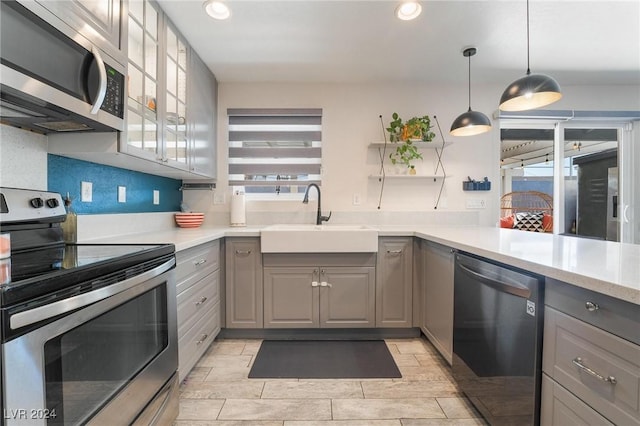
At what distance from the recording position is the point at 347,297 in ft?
7.21

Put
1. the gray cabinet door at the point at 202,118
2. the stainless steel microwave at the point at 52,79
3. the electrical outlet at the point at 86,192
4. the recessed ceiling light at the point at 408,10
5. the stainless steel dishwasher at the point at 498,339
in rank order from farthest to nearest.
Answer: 1. the gray cabinet door at the point at 202,118
2. the recessed ceiling light at the point at 408,10
3. the electrical outlet at the point at 86,192
4. the stainless steel dishwasher at the point at 498,339
5. the stainless steel microwave at the point at 52,79

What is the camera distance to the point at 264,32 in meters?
2.00

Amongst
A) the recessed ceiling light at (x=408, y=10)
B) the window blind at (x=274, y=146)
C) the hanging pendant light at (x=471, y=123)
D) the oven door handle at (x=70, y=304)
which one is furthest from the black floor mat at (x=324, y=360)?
the recessed ceiling light at (x=408, y=10)

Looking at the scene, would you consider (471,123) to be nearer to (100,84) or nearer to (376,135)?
(376,135)

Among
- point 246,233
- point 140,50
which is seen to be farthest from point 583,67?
point 140,50

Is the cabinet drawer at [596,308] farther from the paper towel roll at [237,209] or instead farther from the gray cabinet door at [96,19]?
the paper towel roll at [237,209]

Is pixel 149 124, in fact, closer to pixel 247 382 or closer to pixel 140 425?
pixel 140 425

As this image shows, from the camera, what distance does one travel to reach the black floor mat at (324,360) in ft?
5.87

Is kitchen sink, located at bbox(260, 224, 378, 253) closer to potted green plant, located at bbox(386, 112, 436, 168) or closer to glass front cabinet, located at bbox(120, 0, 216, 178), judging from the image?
glass front cabinet, located at bbox(120, 0, 216, 178)

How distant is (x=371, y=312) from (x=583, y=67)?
2911 millimetres

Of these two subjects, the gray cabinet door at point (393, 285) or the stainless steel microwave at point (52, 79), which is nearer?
the stainless steel microwave at point (52, 79)

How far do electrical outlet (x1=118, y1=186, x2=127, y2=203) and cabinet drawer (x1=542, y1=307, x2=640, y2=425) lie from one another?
2.34m

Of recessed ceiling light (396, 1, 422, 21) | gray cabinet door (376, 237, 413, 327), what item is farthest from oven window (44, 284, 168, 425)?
recessed ceiling light (396, 1, 422, 21)

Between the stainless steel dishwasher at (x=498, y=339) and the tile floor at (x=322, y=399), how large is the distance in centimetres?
17
